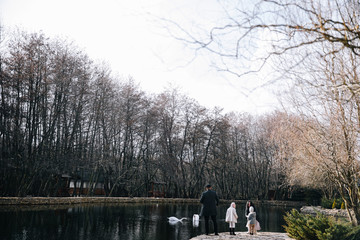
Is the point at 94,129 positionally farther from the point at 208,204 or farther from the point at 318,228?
the point at 318,228

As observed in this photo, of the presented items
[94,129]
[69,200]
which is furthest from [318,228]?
[94,129]

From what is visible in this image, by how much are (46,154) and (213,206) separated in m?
18.2

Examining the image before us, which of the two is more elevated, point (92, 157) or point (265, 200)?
point (92, 157)

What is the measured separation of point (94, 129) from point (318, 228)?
26.5 meters

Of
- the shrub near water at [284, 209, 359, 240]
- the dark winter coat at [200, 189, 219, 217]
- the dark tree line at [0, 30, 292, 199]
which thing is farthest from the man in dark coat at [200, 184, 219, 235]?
the dark tree line at [0, 30, 292, 199]

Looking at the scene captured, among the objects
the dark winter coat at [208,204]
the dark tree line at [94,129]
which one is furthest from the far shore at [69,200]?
the dark winter coat at [208,204]

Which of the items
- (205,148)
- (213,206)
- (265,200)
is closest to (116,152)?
(205,148)

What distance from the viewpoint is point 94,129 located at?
31.9m

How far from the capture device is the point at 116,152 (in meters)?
37.3

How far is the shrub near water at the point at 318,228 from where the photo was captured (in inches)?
303

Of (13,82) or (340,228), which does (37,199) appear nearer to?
(13,82)

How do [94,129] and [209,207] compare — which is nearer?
[209,207]

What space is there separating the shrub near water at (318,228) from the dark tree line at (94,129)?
545 inches

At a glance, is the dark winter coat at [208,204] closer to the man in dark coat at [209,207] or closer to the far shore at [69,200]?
the man in dark coat at [209,207]
